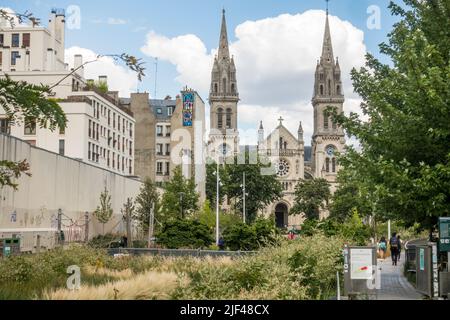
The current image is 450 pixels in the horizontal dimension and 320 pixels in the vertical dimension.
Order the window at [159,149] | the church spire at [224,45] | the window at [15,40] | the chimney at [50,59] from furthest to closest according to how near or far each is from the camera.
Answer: the church spire at [224,45], the window at [159,149], the window at [15,40], the chimney at [50,59]

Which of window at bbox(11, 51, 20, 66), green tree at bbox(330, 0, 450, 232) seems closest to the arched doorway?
window at bbox(11, 51, 20, 66)

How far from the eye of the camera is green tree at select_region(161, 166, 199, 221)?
2862 inches

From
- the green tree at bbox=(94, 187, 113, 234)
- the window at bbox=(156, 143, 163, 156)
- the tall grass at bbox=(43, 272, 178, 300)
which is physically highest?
the window at bbox=(156, 143, 163, 156)

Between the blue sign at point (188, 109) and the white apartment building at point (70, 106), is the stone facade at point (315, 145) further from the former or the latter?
the white apartment building at point (70, 106)

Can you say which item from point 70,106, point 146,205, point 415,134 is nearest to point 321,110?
point 70,106

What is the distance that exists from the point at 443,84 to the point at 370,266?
→ 17.1 feet

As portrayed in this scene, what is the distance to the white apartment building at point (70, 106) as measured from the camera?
6894cm

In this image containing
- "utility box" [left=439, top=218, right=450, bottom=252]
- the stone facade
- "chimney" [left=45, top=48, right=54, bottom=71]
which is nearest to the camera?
"utility box" [left=439, top=218, right=450, bottom=252]

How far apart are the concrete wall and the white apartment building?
8.30 m

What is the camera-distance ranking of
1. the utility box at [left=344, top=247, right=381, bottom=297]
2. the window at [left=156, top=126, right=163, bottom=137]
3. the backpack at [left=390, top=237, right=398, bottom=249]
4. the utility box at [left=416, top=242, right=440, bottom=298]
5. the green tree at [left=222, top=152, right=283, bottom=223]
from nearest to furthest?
the utility box at [left=416, top=242, right=440, bottom=298] → the utility box at [left=344, top=247, right=381, bottom=297] → the backpack at [left=390, top=237, right=398, bottom=249] → the window at [left=156, top=126, right=163, bottom=137] → the green tree at [left=222, top=152, right=283, bottom=223]

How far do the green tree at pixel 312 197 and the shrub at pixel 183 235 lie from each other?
92.5m

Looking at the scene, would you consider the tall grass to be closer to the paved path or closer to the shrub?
the paved path

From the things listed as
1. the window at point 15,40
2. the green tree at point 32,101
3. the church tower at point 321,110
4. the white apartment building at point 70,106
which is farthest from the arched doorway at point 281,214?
the green tree at point 32,101
